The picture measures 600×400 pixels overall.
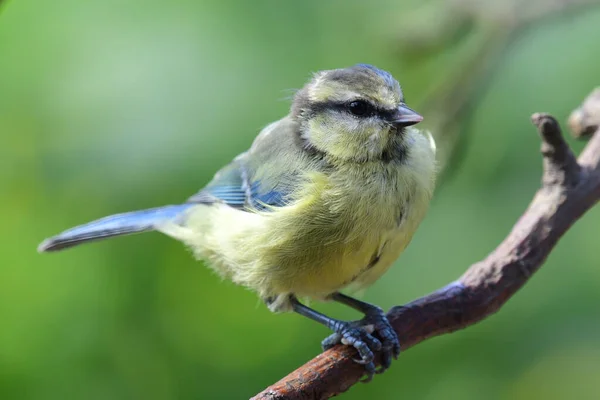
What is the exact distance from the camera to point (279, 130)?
6.79ft

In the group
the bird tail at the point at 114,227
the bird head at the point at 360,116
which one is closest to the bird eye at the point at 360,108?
the bird head at the point at 360,116

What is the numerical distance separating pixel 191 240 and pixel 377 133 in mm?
689

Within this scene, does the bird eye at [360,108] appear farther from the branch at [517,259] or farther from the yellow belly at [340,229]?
the branch at [517,259]

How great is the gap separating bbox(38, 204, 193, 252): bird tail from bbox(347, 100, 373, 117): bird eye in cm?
64

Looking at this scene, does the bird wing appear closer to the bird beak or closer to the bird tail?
the bird tail

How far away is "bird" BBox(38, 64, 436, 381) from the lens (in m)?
1.80

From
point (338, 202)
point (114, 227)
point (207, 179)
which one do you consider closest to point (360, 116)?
point (338, 202)

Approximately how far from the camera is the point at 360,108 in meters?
1.86

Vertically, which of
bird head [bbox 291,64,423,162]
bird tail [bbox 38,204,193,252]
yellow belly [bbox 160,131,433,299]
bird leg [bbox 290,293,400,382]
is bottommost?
bird leg [bbox 290,293,400,382]

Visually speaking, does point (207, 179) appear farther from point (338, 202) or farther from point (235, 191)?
point (338, 202)

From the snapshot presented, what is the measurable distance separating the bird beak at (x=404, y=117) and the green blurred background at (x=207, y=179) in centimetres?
32

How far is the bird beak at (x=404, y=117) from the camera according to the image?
5.81ft

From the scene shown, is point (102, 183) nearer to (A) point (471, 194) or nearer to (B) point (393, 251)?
(B) point (393, 251)

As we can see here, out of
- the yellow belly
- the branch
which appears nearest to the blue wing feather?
the yellow belly
